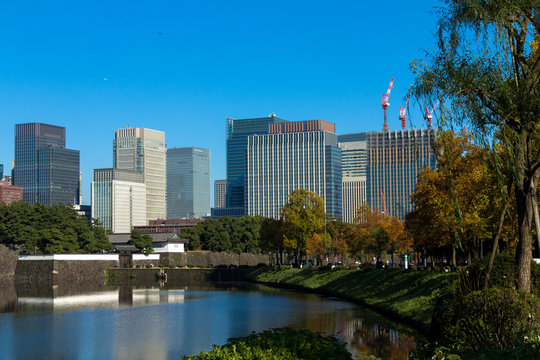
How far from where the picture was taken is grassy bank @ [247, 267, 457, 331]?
42938mm

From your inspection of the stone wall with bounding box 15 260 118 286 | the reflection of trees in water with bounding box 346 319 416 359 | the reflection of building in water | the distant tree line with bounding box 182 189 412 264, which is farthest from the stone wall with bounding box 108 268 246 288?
the reflection of trees in water with bounding box 346 319 416 359

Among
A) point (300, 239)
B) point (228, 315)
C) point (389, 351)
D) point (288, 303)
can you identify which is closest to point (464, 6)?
point (389, 351)

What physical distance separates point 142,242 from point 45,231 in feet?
79.0

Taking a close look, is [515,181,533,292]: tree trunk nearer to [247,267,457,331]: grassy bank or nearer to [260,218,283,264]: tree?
[247,267,457,331]: grassy bank

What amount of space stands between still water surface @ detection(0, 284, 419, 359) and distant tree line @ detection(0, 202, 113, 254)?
3559cm

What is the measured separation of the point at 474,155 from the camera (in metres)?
52.1

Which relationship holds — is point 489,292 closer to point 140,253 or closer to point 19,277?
point 19,277

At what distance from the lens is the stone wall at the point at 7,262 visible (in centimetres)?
10550

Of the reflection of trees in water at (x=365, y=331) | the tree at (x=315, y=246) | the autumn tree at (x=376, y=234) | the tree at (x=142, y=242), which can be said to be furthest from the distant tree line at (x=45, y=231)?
the reflection of trees in water at (x=365, y=331)

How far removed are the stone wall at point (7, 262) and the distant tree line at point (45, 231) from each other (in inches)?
87.1

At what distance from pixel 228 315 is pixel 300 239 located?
167ft

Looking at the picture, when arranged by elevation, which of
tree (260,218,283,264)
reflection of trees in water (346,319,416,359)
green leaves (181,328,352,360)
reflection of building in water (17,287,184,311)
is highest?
tree (260,218,283,264)

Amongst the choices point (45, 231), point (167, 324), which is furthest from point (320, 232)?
point (167, 324)

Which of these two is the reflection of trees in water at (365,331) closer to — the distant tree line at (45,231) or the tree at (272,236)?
the tree at (272,236)
